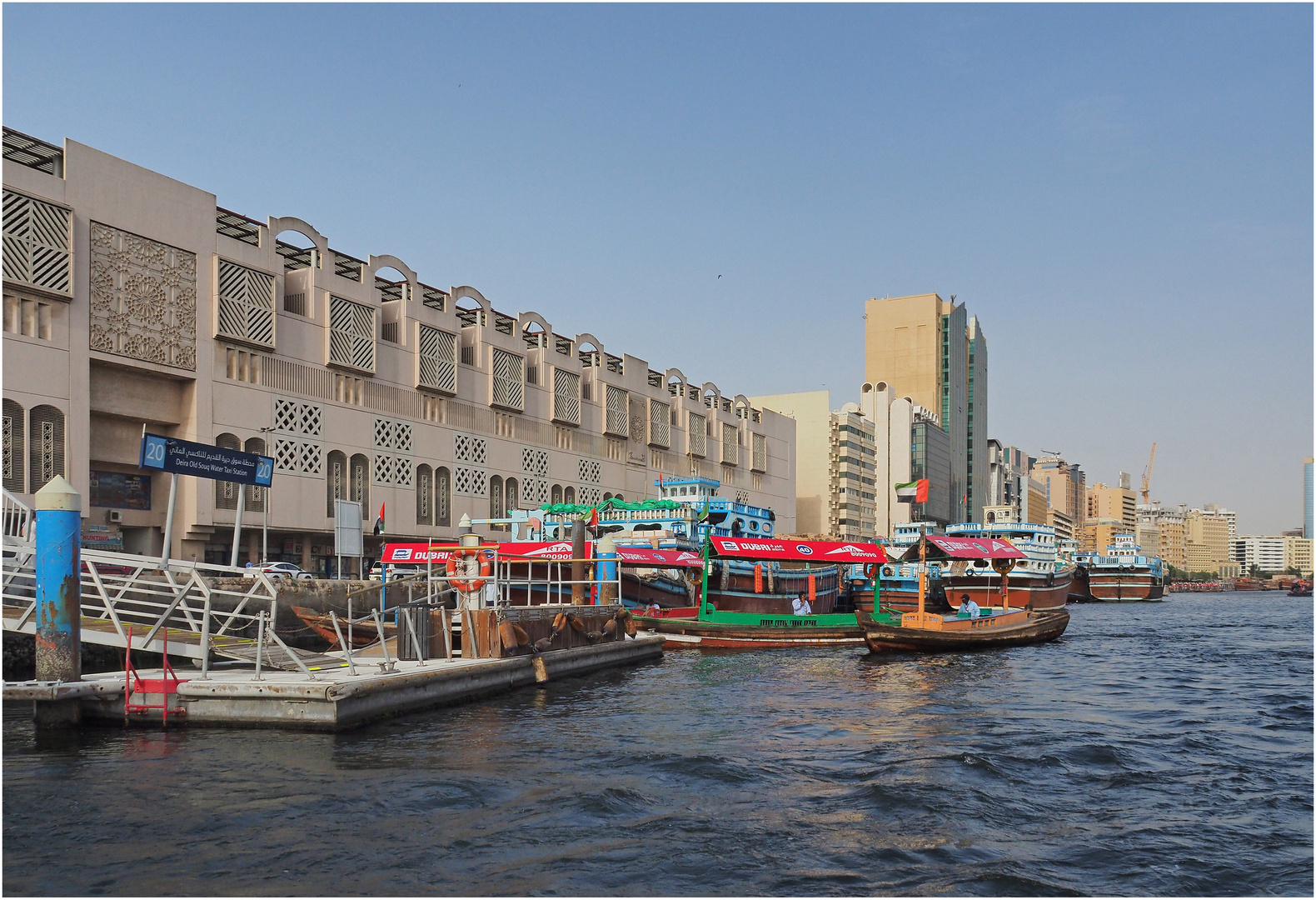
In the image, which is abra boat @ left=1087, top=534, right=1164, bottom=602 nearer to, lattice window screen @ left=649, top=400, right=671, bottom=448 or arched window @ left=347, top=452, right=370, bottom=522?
lattice window screen @ left=649, top=400, right=671, bottom=448

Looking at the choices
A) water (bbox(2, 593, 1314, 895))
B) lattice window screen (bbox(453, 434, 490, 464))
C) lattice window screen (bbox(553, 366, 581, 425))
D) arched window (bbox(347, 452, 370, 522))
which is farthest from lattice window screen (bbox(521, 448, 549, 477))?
water (bbox(2, 593, 1314, 895))

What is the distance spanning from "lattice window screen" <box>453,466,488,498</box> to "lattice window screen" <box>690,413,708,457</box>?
96.6ft

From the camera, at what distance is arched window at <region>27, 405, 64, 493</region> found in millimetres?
44438

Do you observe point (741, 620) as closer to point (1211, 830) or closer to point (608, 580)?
point (608, 580)

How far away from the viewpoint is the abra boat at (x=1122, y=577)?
11212cm

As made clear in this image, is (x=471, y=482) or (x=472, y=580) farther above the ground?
(x=471, y=482)

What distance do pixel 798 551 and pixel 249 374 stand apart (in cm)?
3063

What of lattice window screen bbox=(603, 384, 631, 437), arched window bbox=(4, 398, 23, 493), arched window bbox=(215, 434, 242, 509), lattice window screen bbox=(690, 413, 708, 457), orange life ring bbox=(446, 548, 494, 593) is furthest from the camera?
lattice window screen bbox=(690, 413, 708, 457)

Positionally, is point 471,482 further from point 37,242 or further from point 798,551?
point 798,551

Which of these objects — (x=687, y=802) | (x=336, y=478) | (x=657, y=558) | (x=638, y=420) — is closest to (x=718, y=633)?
(x=657, y=558)

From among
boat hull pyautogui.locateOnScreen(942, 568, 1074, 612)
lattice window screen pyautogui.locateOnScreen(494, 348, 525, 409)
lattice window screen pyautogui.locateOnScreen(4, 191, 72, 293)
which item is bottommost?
boat hull pyautogui.locateOnScreen(942, 568, 1074, 612)

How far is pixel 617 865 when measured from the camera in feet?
37.1

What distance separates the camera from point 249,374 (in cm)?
5484

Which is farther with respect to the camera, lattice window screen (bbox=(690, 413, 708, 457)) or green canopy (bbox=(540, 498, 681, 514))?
lattice window screen (bbox=(690, 413, 708, 457))
